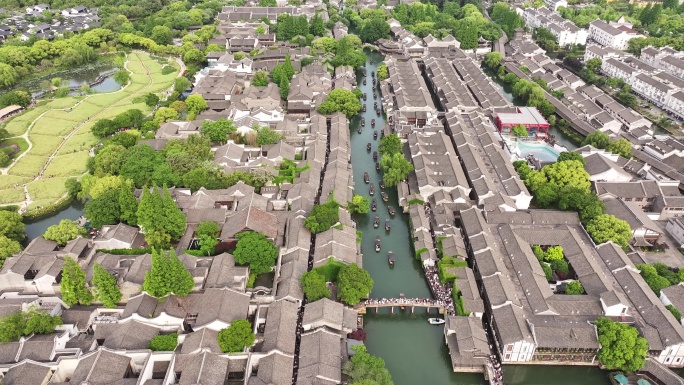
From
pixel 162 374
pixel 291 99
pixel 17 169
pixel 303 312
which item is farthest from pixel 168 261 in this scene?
pixel 291 99

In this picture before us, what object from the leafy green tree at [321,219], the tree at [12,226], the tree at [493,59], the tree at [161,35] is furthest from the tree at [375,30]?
the tree at [12,226]

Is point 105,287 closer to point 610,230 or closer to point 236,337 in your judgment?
point 236,337

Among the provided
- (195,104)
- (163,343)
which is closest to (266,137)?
(195,104)

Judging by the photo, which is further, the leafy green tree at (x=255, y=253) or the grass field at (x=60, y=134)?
the grass field at (x=60, y=134)

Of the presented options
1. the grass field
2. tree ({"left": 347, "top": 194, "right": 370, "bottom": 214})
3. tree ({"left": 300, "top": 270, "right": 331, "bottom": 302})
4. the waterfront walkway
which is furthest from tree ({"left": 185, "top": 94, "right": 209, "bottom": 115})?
the waterfront walkway

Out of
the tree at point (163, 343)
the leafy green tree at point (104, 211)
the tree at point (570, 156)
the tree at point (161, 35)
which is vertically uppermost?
the tree at point (570, 156)

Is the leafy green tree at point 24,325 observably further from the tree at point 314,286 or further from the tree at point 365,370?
the tree at point 365,370
